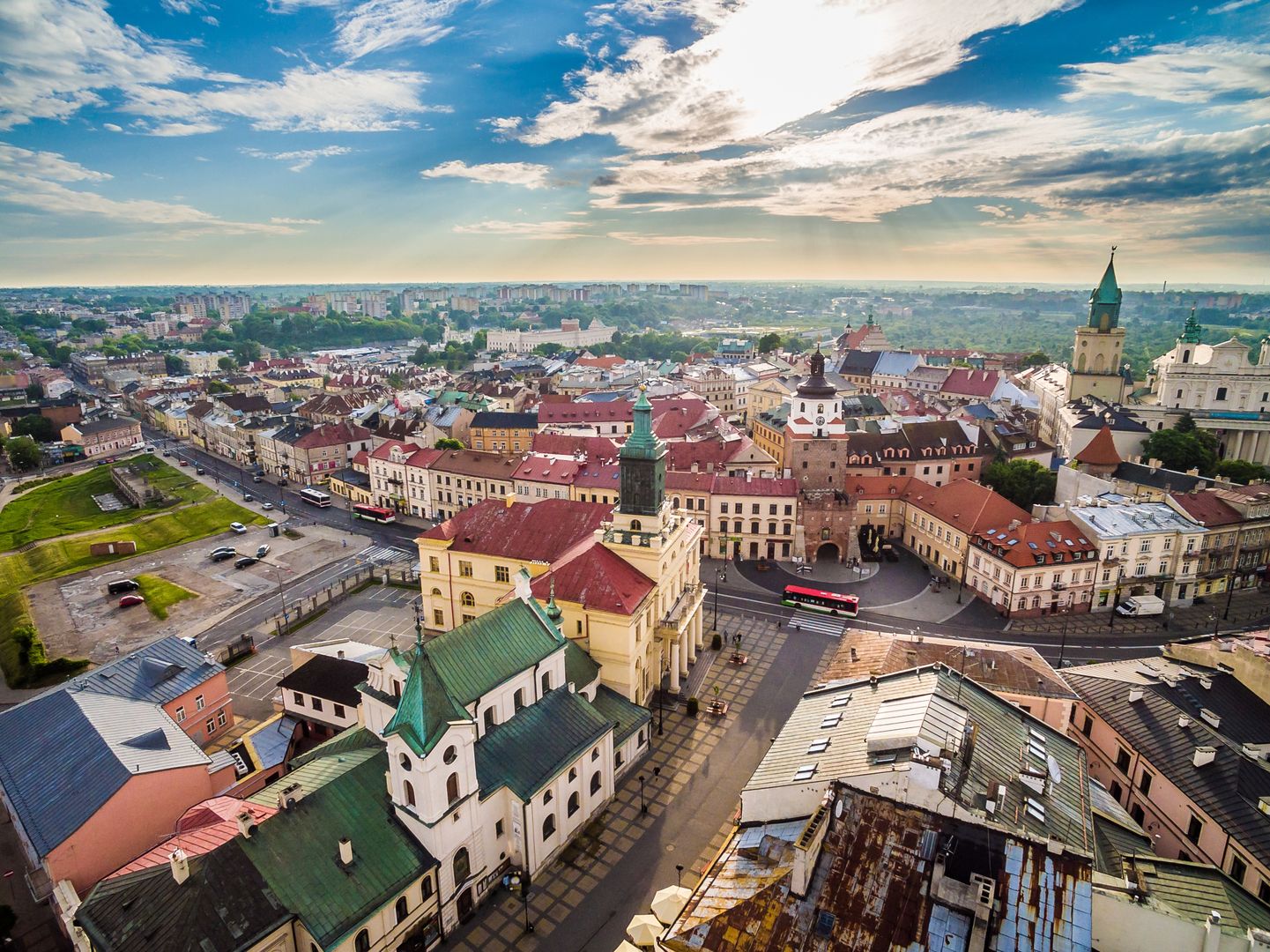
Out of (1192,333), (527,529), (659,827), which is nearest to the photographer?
(659,827)

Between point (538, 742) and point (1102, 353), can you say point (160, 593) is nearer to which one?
point (538, 742)

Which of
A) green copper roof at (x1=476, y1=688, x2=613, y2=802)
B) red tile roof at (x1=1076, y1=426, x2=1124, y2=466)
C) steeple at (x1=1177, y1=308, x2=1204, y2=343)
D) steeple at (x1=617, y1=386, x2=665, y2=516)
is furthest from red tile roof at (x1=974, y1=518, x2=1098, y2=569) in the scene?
steeple at (x1=1177, y1=308, x2=1204, y2=343)

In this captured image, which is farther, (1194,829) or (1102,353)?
(1102,353)

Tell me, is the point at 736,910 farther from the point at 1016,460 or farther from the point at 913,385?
the point at 913,385

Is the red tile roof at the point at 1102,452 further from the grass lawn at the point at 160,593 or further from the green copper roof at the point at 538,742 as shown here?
the grass lawn at the point at 160,593

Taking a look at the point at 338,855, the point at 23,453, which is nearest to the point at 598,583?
the point at 338,855

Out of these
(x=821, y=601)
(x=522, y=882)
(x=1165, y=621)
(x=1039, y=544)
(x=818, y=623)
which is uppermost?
(x=1039, y=544)

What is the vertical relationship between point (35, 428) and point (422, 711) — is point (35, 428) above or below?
below

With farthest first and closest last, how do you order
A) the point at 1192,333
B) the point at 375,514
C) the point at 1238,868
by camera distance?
the point at 1192,333
the point at 375,514
the point at 1238,868
